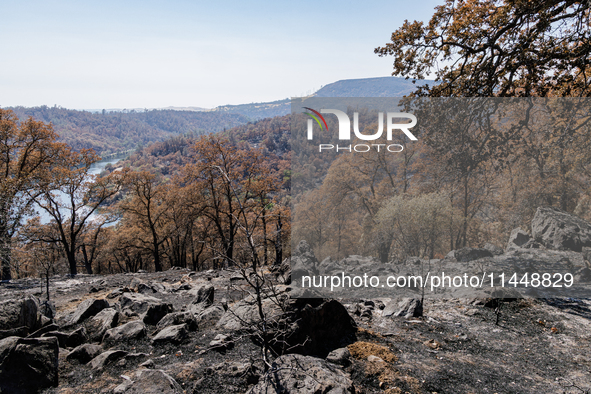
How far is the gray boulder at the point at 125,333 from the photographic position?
509 cm

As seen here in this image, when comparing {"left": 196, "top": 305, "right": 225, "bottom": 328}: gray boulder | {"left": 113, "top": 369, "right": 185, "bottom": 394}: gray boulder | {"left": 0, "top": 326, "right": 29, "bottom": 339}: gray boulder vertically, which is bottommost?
{"left": 196, "top": 305, "right": 225, "bottom": 328}: gray boulder

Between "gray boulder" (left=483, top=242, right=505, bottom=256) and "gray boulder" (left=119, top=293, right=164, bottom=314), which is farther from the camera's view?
"gray boulder" (left=483, top=242, right=505, bottom=256)

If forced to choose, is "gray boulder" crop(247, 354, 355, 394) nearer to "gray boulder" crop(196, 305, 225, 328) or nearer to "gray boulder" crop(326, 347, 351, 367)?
"gray boulder" crop(326, 347, 351, 367)

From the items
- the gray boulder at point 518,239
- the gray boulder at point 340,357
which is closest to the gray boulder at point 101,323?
the gray boulder at point 340,357

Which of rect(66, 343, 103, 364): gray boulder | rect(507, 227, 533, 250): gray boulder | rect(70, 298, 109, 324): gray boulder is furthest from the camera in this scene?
rect(507, 227, 533, 250): gray boulder

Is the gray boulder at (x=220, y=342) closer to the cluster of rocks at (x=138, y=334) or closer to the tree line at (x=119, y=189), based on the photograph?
the cluster of rocks at (x=138, y=334)

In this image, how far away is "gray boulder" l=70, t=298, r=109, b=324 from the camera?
5.95 m

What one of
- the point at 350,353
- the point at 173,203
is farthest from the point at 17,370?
the point at 173,203

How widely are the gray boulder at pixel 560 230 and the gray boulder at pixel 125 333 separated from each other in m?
9.26

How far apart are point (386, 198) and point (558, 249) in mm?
4627

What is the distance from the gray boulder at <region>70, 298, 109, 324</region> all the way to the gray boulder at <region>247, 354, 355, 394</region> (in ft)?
15.2

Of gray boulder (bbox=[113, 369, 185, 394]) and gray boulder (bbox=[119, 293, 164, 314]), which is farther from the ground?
gray boulder (bbox=[113, 369, 185, 394])

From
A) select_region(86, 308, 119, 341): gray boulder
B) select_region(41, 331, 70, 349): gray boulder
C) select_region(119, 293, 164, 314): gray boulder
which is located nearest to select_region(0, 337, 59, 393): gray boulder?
select_region(41, 331, 70, 349): gray boulder

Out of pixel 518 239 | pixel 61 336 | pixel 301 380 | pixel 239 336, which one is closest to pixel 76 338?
A: pixel 61 336
